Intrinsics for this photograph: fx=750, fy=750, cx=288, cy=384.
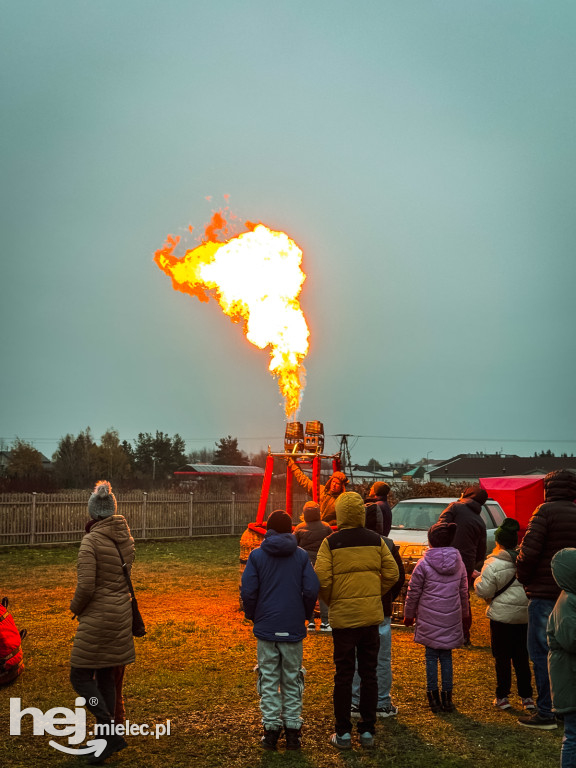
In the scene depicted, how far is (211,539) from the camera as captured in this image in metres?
27.7

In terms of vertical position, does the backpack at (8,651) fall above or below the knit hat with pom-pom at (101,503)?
below

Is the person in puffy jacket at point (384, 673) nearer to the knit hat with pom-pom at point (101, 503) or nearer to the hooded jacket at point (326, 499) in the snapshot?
the knit hat with pom-pom at point (101, 503)

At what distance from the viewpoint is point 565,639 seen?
172 inches

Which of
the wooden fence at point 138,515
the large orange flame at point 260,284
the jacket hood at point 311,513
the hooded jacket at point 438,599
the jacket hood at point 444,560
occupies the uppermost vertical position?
the large orange flame at point 260,284

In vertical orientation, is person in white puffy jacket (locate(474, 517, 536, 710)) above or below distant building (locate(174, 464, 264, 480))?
above

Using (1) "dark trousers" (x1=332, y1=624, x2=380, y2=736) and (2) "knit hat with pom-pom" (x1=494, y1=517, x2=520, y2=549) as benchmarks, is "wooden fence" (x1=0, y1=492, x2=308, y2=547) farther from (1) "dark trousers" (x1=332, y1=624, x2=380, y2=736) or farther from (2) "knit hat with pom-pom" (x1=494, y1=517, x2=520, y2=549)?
(1) "dark trousers" (x1=332, y1=624, x2=380, y2=736)

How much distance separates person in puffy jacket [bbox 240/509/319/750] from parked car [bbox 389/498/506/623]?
4.59m

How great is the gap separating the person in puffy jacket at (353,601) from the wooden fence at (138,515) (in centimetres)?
1904

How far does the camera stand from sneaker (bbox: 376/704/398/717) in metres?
6.42

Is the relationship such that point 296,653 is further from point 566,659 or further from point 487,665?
point 487,665

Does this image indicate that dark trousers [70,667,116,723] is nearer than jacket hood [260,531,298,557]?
Yes

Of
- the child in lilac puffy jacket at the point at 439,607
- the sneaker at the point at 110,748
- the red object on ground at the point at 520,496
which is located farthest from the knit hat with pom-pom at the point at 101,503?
the red object on ground at the point at 520,496

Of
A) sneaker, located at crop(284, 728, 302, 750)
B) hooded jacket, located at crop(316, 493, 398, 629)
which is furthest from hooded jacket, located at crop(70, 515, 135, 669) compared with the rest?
hooded jacket, located at crop(316, 493, 398, 629)

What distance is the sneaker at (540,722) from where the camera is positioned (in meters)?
6.16
